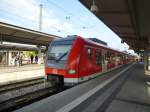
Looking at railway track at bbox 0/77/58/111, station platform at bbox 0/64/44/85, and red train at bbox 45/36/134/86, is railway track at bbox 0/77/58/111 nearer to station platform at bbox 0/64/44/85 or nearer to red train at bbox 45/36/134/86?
red train at bbox 45/36/134/86

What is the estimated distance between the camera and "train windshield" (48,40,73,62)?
1119 cm

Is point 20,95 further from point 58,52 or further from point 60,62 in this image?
point 58,52

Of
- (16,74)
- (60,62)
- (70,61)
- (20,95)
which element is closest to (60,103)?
(20,95)

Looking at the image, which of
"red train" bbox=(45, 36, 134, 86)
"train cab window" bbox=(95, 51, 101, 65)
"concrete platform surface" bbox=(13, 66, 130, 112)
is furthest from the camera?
"train cab window" bbox=(95, 51, 101, 65)

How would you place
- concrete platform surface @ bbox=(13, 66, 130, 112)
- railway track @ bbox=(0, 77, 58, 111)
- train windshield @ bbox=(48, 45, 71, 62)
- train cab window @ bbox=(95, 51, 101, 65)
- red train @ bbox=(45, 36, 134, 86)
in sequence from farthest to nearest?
train cab window @ bbox=(95, 51, 101, 65) → train windshield @ bbox=(48, 45, 71, 62) → red train @ bbox=(45, 36, 134, 86) → railway track @ bbox=(0, 77, 58, 111) → concrete platform surface @ bbox=(13, 66, 130, 112)

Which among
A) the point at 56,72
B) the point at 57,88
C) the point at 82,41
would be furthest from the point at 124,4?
the point at 57,88

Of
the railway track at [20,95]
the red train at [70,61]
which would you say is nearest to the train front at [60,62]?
the red train at [70,61]

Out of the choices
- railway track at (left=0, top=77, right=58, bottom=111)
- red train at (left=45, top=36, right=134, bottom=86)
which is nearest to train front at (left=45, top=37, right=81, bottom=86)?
red train at (left=45, top=36, right=134, bottom=86)

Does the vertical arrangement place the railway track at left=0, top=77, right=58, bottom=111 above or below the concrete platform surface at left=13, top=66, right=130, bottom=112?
below

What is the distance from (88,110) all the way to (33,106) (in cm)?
160

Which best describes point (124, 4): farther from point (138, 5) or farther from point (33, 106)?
point (33, 106)

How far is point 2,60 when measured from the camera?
34531 mm

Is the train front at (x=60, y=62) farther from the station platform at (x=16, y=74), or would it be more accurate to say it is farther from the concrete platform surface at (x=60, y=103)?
the station platform at (x=16, y=74)

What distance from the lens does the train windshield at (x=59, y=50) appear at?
11.2 m
